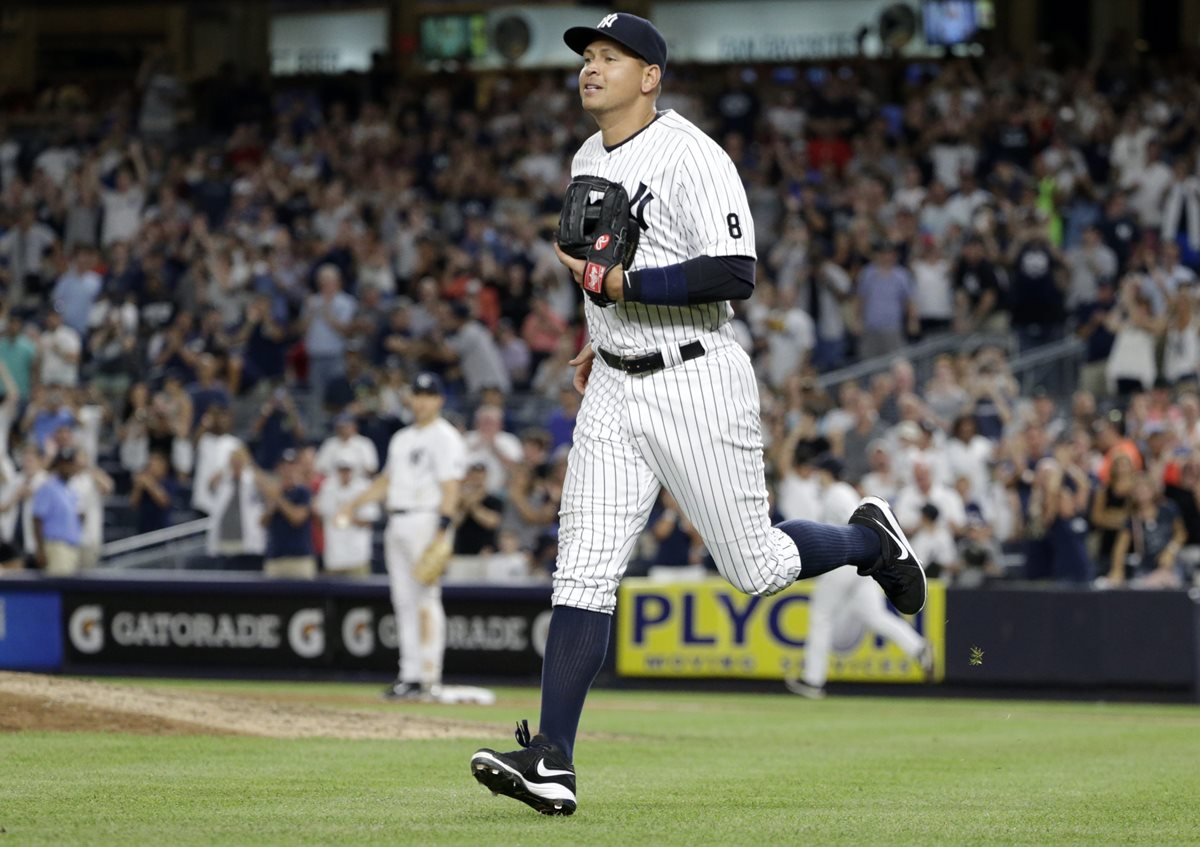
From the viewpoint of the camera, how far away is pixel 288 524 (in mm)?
17859

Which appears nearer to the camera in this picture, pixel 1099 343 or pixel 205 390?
pixel 1099 343

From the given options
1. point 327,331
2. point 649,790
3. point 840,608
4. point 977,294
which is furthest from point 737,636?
point 649,790

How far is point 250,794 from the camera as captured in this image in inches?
245

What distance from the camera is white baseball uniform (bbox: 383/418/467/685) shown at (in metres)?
13.6

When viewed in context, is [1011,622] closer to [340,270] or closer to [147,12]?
[340,270]

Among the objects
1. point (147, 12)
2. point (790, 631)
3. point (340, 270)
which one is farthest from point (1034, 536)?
point (147, 12)

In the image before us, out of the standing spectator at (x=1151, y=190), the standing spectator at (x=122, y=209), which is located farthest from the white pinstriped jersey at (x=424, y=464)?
the standing spectator at (x=122, y=209)

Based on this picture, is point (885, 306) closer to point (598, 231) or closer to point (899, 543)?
point (899, 543)

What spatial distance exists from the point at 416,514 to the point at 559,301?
788cm

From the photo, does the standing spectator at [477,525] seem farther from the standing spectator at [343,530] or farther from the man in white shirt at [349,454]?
the man in white shirt at [349,454]

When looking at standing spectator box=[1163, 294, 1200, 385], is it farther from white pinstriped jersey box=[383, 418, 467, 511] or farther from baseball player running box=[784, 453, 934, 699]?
white pinstriped jersey box=[383, 418, 467, 511]

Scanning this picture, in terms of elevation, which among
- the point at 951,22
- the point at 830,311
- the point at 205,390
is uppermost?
the point at 951,22

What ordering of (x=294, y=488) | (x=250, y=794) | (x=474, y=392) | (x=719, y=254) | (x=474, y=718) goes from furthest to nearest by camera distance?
(x=474, y=392) → (x=294, y=488) → (x=474, y=718) → (x=250, y=794) → (x=719, y=254)

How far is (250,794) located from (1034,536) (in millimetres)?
11281
